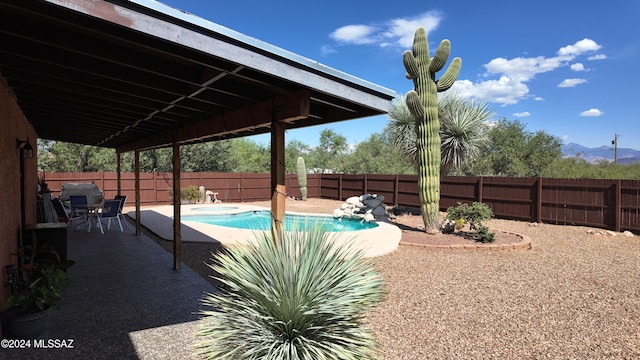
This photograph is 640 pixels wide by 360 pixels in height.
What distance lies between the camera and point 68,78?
3.82 metres

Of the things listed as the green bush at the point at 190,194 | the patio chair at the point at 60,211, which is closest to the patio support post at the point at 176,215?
the patio chair at the point at 60,211

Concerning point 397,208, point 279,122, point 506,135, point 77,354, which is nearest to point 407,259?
point 279,122

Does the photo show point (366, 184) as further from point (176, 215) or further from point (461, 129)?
point (176, 215)

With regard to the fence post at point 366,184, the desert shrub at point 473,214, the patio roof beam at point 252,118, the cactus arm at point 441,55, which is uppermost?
the cactus arm at point 441,55

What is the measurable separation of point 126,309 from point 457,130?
1283 cm

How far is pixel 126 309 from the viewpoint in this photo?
4.18m

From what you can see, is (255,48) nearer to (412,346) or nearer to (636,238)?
→ (412,346)

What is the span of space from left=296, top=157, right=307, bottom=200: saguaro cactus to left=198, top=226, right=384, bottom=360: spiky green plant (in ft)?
59.6

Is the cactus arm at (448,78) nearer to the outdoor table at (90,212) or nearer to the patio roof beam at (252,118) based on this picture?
the patio roof beam at (252,118)

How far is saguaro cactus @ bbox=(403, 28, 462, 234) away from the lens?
9664 millimetres

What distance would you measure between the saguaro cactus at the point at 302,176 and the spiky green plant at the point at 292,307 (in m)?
18.2

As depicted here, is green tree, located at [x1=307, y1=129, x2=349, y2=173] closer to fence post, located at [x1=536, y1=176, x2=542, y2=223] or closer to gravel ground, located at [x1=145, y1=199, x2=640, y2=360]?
fence post, located at [x1=536, y1=176, x2=542, y2=223]

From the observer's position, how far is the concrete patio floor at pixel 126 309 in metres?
3.20

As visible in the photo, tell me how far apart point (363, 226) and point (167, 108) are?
9.37 meters
